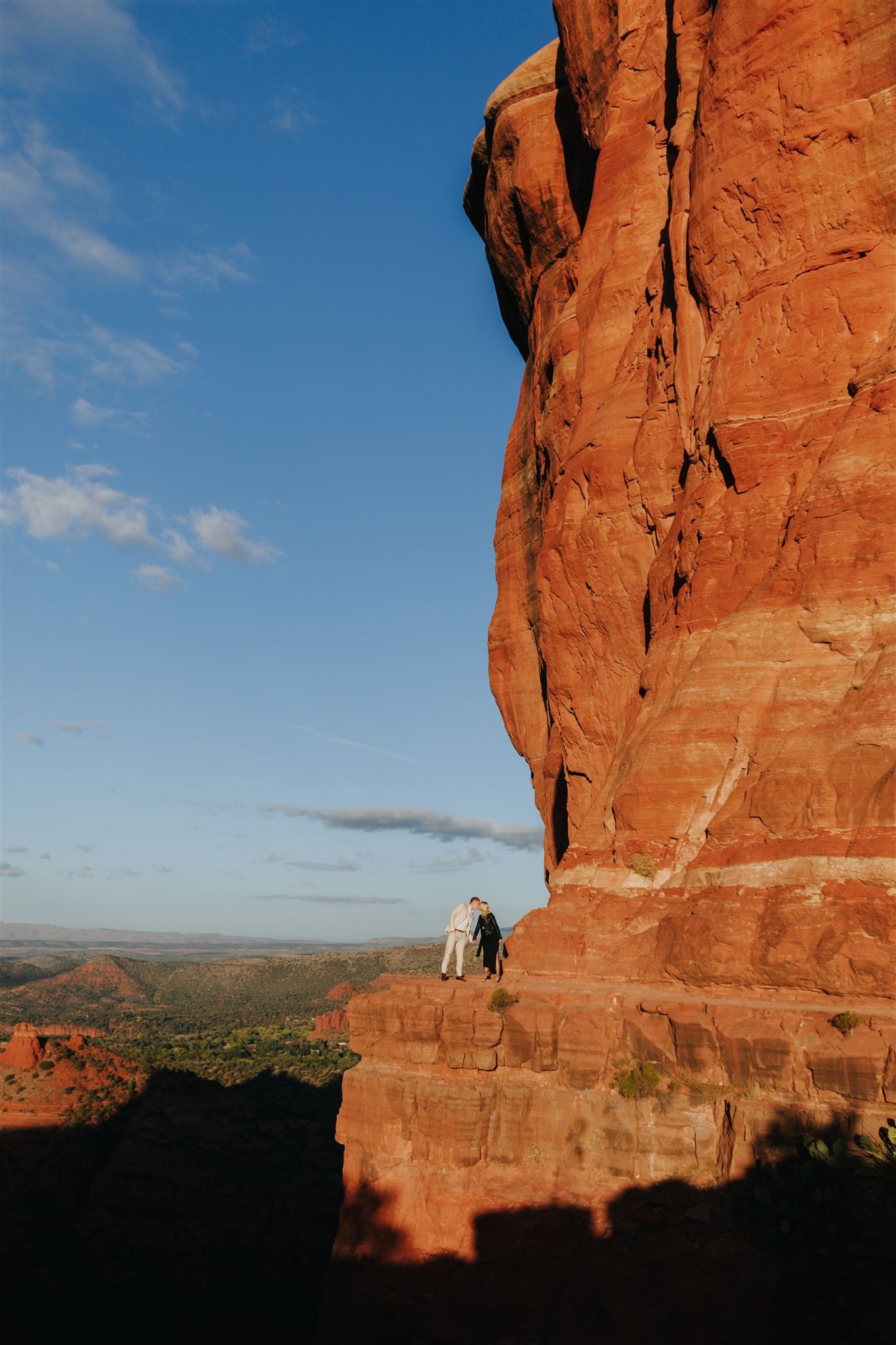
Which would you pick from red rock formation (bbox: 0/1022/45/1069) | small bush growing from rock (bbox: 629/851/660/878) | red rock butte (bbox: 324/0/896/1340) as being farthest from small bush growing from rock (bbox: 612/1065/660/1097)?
red rock formation (bbox: 0/1022/45/1069)

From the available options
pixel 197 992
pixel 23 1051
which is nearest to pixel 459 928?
pixel 23 1051

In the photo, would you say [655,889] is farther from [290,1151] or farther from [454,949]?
[290,1151]

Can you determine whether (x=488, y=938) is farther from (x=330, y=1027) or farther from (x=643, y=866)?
(x=330, y=1027)

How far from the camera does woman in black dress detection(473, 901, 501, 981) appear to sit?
18.7m

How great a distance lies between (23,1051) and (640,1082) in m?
42.9

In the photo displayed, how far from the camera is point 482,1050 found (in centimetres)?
1387

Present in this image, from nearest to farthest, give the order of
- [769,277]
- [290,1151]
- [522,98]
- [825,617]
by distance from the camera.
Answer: [825,617] < [769,277] < [522,98] < [290,1151]

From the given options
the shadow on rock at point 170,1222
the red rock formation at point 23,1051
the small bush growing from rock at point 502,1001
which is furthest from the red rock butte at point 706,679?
the red rock formation at point 23,1051

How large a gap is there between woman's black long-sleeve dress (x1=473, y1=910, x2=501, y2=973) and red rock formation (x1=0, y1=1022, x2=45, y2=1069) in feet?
119

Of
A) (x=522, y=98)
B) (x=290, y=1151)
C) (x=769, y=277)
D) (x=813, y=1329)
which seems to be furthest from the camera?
(x=290, y=1151)

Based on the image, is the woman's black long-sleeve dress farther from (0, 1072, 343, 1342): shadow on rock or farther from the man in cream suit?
(0, 1072, 343, 1342): shadow on rock

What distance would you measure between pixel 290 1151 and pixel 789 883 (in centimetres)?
3521

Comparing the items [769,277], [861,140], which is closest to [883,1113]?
[769,277]

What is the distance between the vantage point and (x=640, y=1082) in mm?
12469
